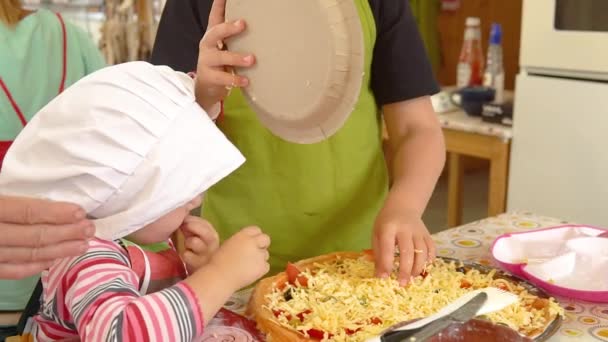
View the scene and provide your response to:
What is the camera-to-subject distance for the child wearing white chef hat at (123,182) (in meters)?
0.73

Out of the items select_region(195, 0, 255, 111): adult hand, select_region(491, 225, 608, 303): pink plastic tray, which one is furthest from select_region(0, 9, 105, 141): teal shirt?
select_region(491, 225, 608, 303): pink plastic tray

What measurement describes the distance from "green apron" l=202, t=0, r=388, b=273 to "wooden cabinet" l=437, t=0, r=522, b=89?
256cm

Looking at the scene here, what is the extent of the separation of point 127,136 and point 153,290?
9.0 inches

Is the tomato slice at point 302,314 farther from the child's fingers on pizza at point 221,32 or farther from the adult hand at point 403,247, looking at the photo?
the child's fingers on pizza at point 221,32

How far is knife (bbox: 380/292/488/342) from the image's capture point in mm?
696

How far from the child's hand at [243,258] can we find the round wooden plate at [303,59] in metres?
0.18

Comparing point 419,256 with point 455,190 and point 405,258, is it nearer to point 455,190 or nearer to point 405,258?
point 405,258

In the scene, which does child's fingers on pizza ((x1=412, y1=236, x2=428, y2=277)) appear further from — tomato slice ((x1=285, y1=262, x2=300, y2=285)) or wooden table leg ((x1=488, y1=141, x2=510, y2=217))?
wooden table leg ((x1=488, y1=141, x2=510, y2=217))

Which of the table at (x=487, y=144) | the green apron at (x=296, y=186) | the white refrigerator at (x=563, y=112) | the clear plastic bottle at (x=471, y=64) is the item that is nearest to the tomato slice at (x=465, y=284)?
the green apron at (x=296, y=186)

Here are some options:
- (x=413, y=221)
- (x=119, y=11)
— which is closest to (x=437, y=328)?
(x=413, y=221)

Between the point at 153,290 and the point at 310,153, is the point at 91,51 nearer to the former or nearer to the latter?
the point at 310,153

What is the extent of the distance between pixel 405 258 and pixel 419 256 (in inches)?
0.8

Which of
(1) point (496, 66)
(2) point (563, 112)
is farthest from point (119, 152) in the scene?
(1) point (496, 66)

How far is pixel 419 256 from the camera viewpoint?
3.01 feet
